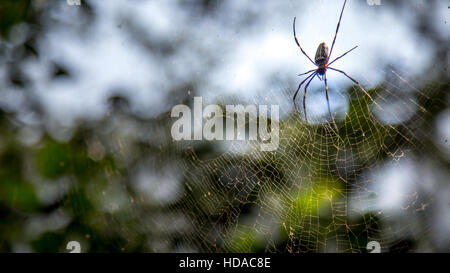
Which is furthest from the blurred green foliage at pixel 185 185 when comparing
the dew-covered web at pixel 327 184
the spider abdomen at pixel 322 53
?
the spider abdomen at pixel 322 53

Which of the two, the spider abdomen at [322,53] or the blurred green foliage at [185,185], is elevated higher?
the spider abdomen at [322,53]

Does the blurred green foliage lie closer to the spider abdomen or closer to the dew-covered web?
the dew-covered web

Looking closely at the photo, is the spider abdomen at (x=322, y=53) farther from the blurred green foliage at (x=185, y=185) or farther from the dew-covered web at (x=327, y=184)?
the blurred green foliage at (x=185, y=185)

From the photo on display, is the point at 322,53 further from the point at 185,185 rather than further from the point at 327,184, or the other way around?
the point at 185,185

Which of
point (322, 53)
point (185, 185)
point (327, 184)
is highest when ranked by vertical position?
point (322, 53)

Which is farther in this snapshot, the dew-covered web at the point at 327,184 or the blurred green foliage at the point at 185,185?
the dew-covered web at the point at 327,184

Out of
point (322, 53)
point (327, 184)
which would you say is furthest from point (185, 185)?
point (322, 53)

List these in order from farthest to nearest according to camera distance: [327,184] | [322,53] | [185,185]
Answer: [185,185], [327,184], [322,53]

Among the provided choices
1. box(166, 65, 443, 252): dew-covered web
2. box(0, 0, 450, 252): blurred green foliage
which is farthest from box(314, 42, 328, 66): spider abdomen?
box(0, 0, 450, 252): blurred green foliage
